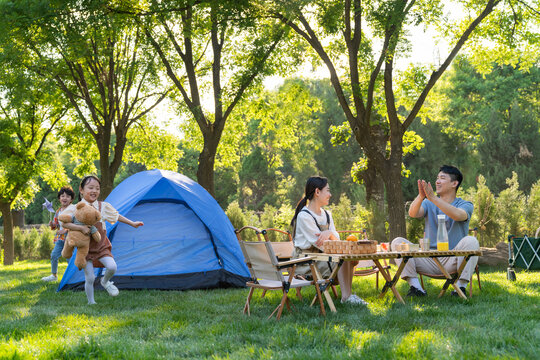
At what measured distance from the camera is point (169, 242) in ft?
29.1

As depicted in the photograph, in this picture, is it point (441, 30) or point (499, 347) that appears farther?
point (441, 30)

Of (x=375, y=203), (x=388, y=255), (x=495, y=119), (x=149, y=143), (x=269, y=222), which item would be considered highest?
(x=495, y=119)

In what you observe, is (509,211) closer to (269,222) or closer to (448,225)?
(448,225)

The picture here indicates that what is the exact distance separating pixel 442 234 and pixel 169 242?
455cm

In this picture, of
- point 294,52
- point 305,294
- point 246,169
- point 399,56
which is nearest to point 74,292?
point 305,294

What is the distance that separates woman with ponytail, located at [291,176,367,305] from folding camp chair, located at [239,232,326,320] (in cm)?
55

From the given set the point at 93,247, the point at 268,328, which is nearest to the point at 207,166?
the point at 93,247

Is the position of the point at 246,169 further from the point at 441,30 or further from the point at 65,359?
the point at 65,359

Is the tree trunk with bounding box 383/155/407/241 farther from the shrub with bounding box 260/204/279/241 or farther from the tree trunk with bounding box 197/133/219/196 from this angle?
the shrub with bounding box 260/204/279/241

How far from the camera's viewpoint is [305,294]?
24.2ft

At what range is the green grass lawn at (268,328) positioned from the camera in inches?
158

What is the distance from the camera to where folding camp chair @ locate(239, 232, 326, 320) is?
17.6 ft

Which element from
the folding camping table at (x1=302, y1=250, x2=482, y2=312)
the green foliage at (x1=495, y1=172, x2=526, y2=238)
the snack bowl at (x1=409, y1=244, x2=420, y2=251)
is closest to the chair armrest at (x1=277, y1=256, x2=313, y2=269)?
the folding camping table at (x1=302, y1=250, x2=482, y2=312)

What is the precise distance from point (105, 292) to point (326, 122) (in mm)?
31237
